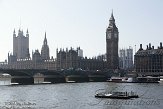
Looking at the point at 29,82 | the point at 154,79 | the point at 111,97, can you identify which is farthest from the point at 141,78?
the point at 111,97

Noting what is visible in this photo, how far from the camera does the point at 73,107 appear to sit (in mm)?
65250

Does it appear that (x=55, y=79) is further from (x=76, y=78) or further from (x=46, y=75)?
(x=76, y=78)

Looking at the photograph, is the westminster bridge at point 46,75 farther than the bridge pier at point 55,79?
No

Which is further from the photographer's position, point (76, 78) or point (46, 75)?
point (76, 78)

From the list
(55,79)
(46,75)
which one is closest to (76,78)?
(55,79)

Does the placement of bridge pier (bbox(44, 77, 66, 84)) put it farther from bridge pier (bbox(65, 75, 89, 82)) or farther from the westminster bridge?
bridge pier (bbox(65, 75, 89, 82))

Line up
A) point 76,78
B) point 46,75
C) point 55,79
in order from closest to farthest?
1. point 55,79
2. point 46,75
3. point 76,78

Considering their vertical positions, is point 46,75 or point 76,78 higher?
point 46,75

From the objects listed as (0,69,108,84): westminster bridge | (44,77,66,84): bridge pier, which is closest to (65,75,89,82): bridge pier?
(0,69,108,84): westminster bridge

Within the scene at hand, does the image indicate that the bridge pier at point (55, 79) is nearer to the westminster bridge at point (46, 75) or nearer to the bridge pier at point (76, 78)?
the westminster bridge at point (46, 75)

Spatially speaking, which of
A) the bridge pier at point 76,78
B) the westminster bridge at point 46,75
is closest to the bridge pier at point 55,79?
the westminster bridge at point 46,75

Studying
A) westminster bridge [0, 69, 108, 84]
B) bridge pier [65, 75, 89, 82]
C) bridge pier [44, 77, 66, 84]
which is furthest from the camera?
bridge pier [65, 75, 89, 82]

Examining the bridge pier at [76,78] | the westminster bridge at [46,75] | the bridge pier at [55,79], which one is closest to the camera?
the westminster bridge at [46,75]

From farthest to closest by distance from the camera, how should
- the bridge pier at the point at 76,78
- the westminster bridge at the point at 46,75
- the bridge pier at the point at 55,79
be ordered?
the bridge pier at the point at 76,78
the bridge pier at the point at 55,79
the westminster bridge at the point at 46,75
